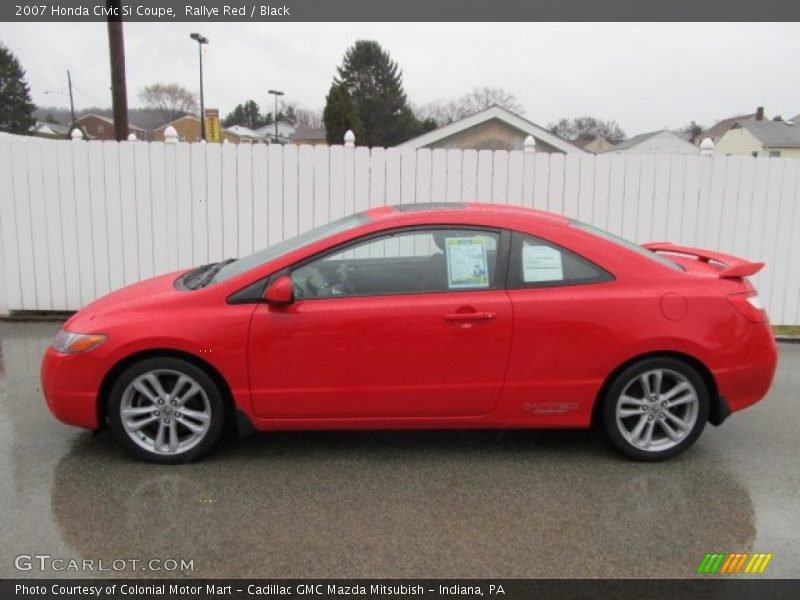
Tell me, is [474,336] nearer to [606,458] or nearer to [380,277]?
[380,277]

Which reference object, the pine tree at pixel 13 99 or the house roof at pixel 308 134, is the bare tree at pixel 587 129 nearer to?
the house roof at pixel 308 134

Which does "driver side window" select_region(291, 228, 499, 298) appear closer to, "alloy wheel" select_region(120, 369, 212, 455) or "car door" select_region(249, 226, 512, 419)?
"car door" select_region(249, 226, 512, 419)

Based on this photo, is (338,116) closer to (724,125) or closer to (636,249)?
(724,125)

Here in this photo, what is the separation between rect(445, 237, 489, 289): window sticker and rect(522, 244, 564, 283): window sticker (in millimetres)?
241

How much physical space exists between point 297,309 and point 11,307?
5.61m

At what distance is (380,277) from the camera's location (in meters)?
3.91

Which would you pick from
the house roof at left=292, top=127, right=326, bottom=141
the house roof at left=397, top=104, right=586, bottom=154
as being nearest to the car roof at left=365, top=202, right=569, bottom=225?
the house roof at left=397, top=104, right=586, bottom=154

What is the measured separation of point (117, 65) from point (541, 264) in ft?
26.1

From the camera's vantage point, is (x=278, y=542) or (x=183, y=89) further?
(x=183, y=89)

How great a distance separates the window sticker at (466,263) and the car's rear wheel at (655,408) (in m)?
1.01
